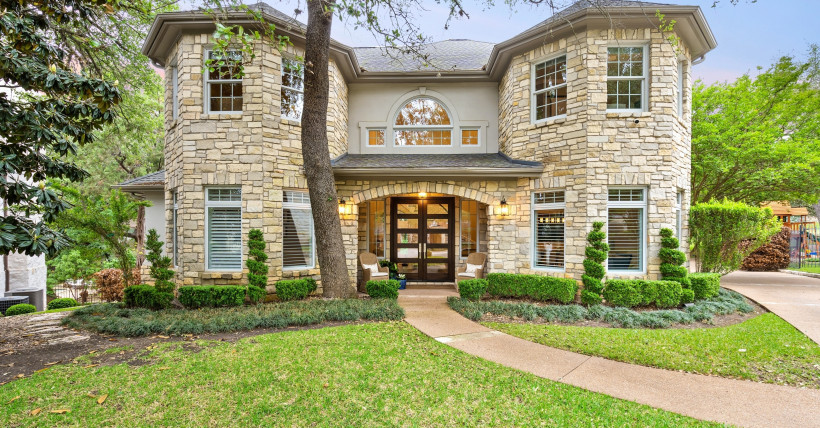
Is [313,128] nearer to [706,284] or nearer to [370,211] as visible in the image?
[370,211]

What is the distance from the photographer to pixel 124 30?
338 inches

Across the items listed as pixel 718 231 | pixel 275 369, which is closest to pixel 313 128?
pixel 275 369

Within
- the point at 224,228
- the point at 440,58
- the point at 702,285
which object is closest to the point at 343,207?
the point at 224,228

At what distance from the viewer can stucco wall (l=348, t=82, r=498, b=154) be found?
9.69 meters

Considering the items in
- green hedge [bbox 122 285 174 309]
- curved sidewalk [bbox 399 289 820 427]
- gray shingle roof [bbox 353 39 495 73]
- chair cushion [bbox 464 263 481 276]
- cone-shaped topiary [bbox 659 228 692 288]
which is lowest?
curved sidewalk [bbox 399 289 820 427]

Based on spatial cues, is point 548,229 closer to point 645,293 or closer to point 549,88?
point 645,293

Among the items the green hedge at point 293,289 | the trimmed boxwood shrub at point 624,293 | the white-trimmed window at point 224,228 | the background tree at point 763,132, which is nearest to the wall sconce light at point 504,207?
the trimmed boxwood shrub at point 624,293

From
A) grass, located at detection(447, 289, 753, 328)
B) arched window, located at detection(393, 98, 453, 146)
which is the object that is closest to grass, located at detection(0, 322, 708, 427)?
grass, located at detection(447, 289, 753, 328)

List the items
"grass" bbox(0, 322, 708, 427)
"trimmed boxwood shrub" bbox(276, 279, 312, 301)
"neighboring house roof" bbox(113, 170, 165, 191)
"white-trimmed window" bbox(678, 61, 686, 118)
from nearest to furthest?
"grass" bbox(0, 322, 708, 427) < "trimmed boxwood shrub" bbox(276, 279, 312, 301) < "white-trimmed window" bbox(678, 61, 686, 118) < "neighboring house roof" bbox(113, 170, 165, 191)

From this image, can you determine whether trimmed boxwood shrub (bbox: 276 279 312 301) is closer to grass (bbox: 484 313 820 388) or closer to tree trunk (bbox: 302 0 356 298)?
A: tree trunk (bbox: 302 0 356 298)

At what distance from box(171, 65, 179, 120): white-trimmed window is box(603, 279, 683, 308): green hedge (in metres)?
10.1

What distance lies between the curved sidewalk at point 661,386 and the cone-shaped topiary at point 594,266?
2.65m

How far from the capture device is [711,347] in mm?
4699

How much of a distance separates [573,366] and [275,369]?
11.3 ft
